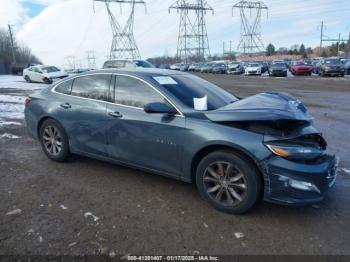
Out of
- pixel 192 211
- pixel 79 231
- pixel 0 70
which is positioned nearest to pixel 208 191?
pixel 192 211

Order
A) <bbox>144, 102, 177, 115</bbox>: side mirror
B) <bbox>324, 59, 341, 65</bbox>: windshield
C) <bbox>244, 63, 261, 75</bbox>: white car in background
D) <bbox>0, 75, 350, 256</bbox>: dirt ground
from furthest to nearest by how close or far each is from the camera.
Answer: <bbox>244, 63, 261, 75</bbox>: white car in background, <bbox>324, 59, 341, 65</bbox>: windshield, <bbox>144, 102, 177, 115</bbox>: side mirror, <bbox>0, 75, 350, 256</bbox>: dirt ground

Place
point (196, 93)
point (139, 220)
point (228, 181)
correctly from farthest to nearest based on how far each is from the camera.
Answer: point (196, 93) → point (228, 181) → point (139, 220)

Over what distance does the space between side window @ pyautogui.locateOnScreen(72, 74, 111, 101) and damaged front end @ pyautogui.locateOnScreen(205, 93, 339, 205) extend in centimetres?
190

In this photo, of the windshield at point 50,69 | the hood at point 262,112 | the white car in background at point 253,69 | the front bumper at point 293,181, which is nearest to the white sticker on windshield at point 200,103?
the hood at point 262,112

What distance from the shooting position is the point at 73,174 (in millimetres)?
5070

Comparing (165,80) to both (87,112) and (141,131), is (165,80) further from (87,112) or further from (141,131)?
(87,112)

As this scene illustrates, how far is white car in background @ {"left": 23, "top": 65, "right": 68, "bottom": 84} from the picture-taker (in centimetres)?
2616

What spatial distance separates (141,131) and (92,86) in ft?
4.27

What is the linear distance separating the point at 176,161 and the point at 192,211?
627 millimetres

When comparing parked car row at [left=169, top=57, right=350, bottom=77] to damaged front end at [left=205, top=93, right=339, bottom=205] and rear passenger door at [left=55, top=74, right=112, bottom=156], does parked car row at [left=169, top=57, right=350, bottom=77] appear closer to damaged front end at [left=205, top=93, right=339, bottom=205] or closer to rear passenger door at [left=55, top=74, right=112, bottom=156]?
rear passenger door at [left=55, top=74, right=112, bottom=156]

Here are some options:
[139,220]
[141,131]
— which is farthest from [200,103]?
[139,220]

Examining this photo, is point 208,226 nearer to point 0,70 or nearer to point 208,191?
point 208,191

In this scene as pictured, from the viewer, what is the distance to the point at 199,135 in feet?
12.9

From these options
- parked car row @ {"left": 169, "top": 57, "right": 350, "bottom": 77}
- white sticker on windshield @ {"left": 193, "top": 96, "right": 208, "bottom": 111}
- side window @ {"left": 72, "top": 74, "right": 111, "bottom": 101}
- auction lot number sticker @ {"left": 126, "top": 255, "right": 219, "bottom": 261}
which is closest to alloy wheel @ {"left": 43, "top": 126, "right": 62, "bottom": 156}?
side window @ {"left": 72, "top": 74, "right": 111, "bottom": 101}
